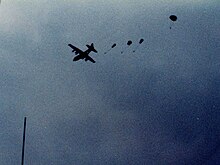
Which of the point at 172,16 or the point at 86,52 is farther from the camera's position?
the point at 86,52

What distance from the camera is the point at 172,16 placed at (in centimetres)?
4109

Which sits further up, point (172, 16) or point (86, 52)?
point (86, 52)

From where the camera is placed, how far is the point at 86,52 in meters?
57.2

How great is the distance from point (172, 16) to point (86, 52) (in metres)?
21.0
